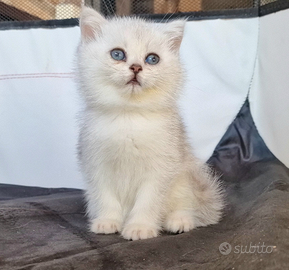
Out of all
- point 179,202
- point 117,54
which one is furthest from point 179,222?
point 117,54

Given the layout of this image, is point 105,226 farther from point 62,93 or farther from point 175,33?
point 62,93

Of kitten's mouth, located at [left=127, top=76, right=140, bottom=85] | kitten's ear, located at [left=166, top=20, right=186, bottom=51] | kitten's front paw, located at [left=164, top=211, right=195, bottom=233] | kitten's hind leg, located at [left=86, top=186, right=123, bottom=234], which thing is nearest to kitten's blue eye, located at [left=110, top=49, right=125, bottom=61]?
kitten's mouth, located at [left=127, top=76, right=140, bottom=85]

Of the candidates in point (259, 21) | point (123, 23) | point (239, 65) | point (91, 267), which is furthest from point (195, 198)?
point (259, 21)

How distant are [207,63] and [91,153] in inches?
44.4

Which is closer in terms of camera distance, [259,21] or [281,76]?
[281,76]

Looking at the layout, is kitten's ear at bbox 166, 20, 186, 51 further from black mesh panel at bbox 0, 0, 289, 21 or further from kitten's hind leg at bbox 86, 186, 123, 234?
black mesh panel at bbox 0, 0, 289, 21

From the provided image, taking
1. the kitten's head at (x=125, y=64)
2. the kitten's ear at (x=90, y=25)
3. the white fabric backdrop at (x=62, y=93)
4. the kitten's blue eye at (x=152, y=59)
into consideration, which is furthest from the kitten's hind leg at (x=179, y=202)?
the white fabric backdrop at (x=62, y=93)

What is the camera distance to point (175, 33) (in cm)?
156

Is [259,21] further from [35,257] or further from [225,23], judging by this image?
[35,257]

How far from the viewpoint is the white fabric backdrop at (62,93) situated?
7.32 feet

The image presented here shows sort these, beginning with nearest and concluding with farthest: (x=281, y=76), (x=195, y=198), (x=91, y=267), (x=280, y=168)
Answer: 1. (x=91, y=267)
2. (x=195, y=198)
3. (x=280, y=168)
4. (x=281, y=76)

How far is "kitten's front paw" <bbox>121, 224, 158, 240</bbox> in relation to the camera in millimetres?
1266

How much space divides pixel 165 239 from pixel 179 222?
6.3 inches

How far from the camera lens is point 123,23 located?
1499mm
